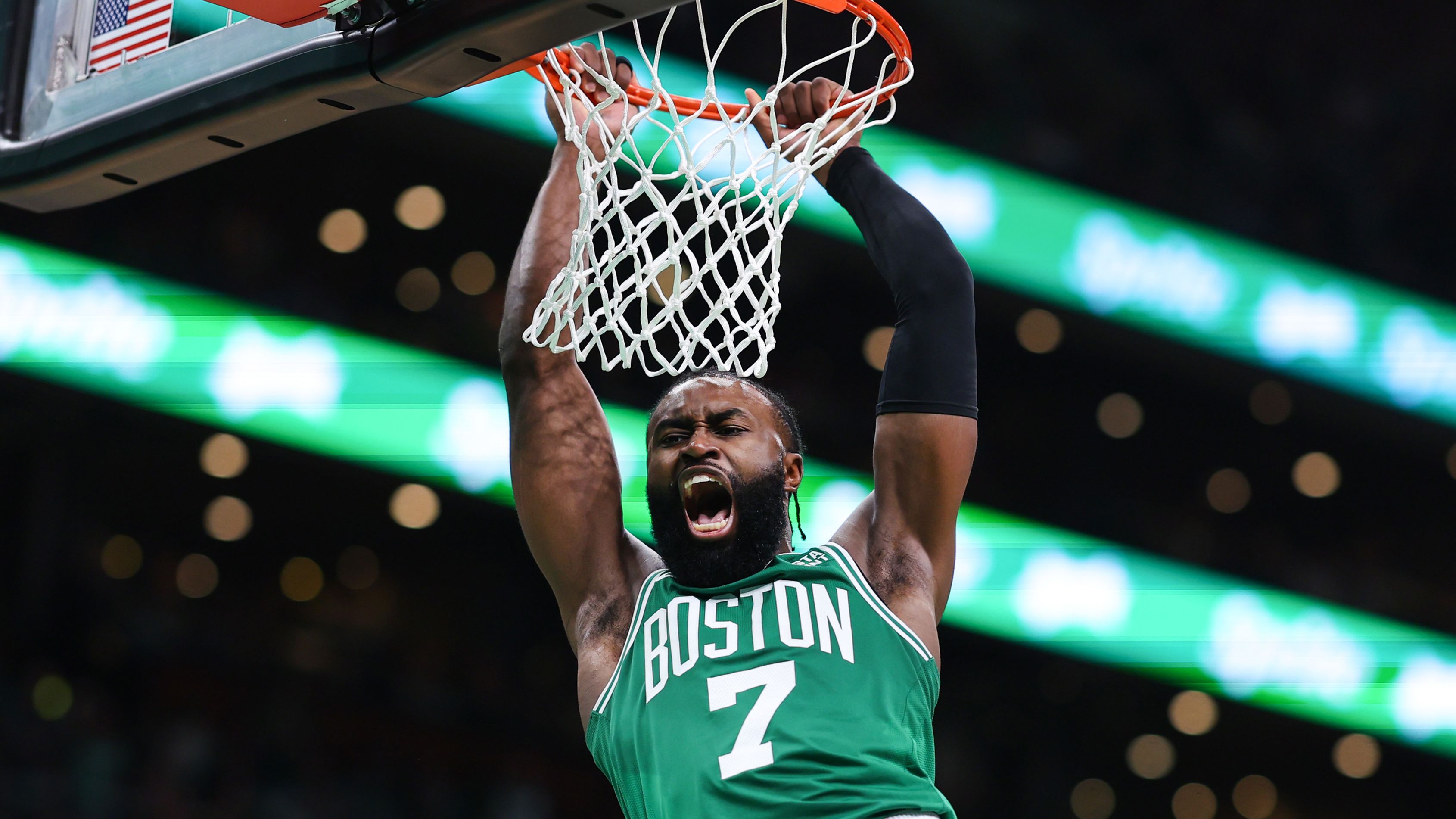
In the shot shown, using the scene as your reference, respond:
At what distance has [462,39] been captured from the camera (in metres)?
2.30

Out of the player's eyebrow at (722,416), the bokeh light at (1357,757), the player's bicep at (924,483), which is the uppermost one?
the bokeh light at (1357,757)

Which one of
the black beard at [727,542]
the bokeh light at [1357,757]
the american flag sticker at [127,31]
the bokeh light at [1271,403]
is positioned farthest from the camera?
the bokeh light at [1357,757]

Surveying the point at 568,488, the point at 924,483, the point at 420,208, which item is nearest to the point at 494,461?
the point at 420,208

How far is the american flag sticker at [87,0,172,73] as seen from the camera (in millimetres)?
2848

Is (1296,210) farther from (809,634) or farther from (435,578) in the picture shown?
(809,634)

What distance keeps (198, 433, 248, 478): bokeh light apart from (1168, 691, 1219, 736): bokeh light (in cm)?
573

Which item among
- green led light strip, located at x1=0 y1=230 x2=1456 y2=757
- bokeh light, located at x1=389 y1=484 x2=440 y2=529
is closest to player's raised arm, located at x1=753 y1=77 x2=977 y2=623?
green led light strip, located at x1=0 y1=230 x2=1456 y2=757

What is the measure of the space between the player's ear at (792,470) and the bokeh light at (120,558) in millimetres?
5696

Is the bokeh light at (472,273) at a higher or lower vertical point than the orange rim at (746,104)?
higher

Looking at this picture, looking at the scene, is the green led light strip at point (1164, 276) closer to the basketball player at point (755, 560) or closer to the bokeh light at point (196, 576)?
the bokeh light at point (196, 576)

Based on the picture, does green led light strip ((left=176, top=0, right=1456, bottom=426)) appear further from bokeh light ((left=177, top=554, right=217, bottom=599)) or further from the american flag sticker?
the american flag sticker

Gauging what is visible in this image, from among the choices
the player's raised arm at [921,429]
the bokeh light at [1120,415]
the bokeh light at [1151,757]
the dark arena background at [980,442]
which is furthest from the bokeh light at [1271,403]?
the player's raised arm at [921,429]

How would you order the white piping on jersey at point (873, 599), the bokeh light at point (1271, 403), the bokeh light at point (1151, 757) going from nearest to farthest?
the white piping on jersey at point (873, 599), the bokeh light at point (1271, 403), the bokeh light at point (1151, 757)

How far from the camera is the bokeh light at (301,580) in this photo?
27.7 ft
